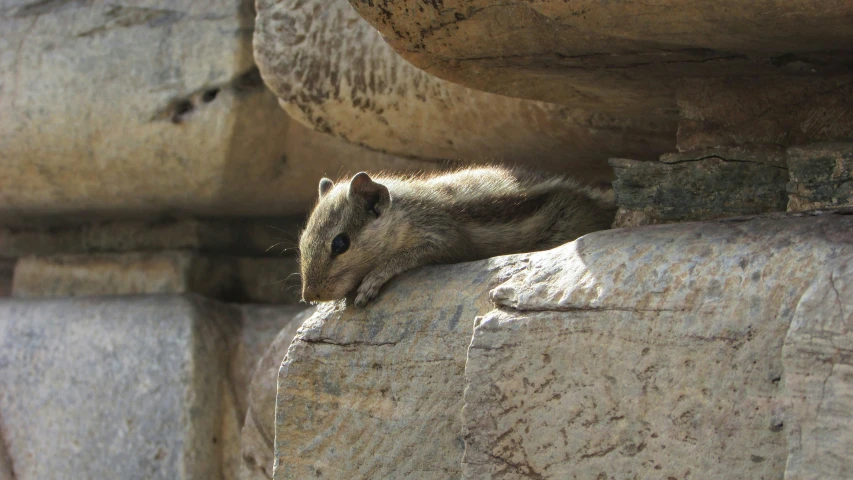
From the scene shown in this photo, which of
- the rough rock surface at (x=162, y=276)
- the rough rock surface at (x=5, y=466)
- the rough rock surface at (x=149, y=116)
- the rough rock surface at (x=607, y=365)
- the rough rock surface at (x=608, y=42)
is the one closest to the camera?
the rough rock surface at (x=607, y=365)

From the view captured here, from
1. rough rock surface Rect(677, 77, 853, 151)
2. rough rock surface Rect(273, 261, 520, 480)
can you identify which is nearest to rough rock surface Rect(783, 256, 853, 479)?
rough rock surface Rect(677, 77, 853, 151)

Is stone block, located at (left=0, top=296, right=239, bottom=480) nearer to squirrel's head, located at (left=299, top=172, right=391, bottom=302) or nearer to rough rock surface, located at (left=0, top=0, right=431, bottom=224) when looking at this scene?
rough rock surface, located at (left=0, top=0, right=431, bottom=224)

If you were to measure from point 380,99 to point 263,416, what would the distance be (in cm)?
159

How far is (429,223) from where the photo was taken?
145 inches

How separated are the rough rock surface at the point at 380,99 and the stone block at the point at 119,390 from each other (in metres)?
1.53

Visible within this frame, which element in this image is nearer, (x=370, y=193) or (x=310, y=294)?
(x=310, y=294)

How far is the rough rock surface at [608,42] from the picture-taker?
2602 millimetres

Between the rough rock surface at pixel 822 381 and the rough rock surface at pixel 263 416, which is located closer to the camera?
the rough rock surface at pixel 822 381

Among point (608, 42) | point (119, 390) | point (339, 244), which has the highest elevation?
point (608, 42)

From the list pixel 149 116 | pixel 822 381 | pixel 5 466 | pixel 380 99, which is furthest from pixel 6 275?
pixel 822 381

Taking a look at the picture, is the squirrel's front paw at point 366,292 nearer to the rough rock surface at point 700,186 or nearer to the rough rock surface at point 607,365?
the rough rock surface at point 607,365

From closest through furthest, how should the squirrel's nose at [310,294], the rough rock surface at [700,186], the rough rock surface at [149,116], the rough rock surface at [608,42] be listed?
the rough rock surface at [608,42] → the rough rock surface at [700,186] → the squirrel's nose at [310,294] → the rough rock surface at [149,116]

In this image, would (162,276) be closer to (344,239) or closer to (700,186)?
(344,239)

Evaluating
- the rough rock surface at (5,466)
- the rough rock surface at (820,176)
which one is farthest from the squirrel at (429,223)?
the rough rock surface at (5,466)
